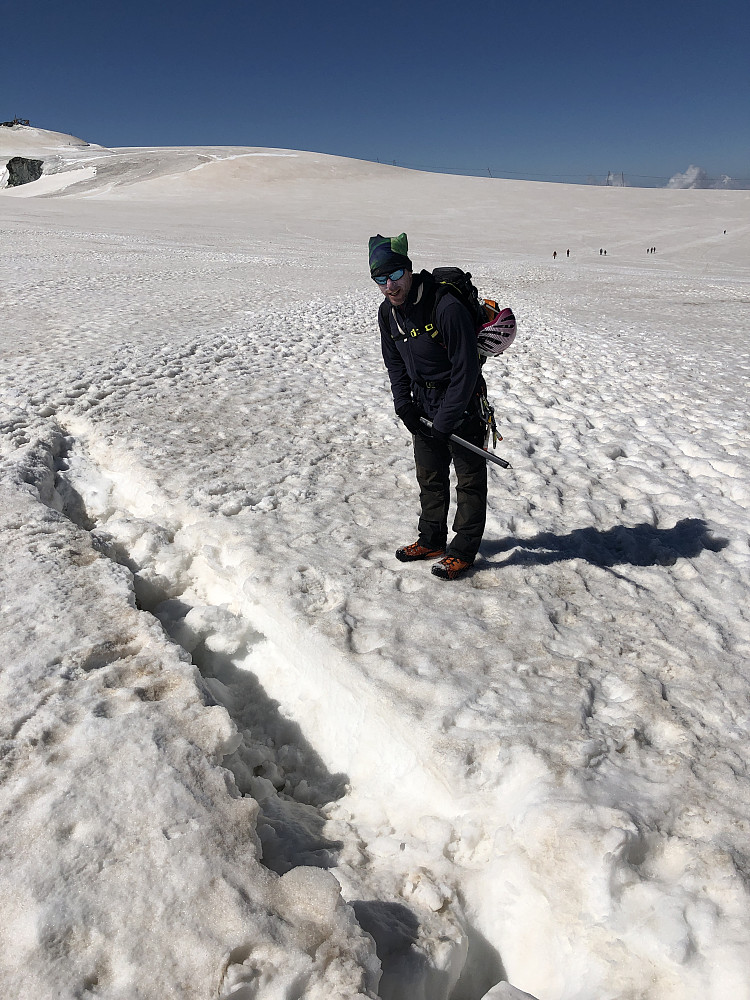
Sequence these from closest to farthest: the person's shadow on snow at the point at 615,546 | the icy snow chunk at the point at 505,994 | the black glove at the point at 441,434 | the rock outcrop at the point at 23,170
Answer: the icy snow chunk at the point at 505,994 → the black glove at the point at 441,434 → the person's shadow on snow at the point at 615,546 → the rock outcrop at the point at 23,170

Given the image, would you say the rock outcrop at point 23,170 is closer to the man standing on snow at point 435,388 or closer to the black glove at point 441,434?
the man standing on snow at point 435,388

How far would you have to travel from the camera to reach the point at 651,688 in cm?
336

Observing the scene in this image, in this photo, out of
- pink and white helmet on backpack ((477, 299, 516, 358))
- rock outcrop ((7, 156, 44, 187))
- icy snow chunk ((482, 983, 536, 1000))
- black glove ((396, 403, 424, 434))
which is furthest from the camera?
rock outcrop ((7, 156, 44, 187))

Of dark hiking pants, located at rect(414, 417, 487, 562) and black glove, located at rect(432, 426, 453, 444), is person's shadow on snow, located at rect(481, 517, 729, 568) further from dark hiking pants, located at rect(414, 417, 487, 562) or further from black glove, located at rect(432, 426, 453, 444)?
black glove, located at rect(432, 426, 453, 444)

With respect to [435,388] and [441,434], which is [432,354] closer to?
[435,388]

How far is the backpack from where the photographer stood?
144 inches

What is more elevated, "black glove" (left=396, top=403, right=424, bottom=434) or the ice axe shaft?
"black glove" (left=396, top=403, right=424, bottom=434)

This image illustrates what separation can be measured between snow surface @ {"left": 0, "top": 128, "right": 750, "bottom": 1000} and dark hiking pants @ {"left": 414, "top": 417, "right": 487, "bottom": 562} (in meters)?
0.26

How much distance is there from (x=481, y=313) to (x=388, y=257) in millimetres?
647

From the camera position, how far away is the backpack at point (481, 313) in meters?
3.65

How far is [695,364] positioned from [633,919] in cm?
910

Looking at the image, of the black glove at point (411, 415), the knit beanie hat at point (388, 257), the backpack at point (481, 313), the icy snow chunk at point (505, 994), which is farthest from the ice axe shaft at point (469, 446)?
the icy snow chunk at point (505, 994)

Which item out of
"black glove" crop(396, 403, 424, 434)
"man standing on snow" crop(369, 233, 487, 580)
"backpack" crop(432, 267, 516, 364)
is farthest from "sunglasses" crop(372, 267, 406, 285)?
"black glove" crop(396, 403, 424, 434)

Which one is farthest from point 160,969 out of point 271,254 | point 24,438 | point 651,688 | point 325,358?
point 271,254
